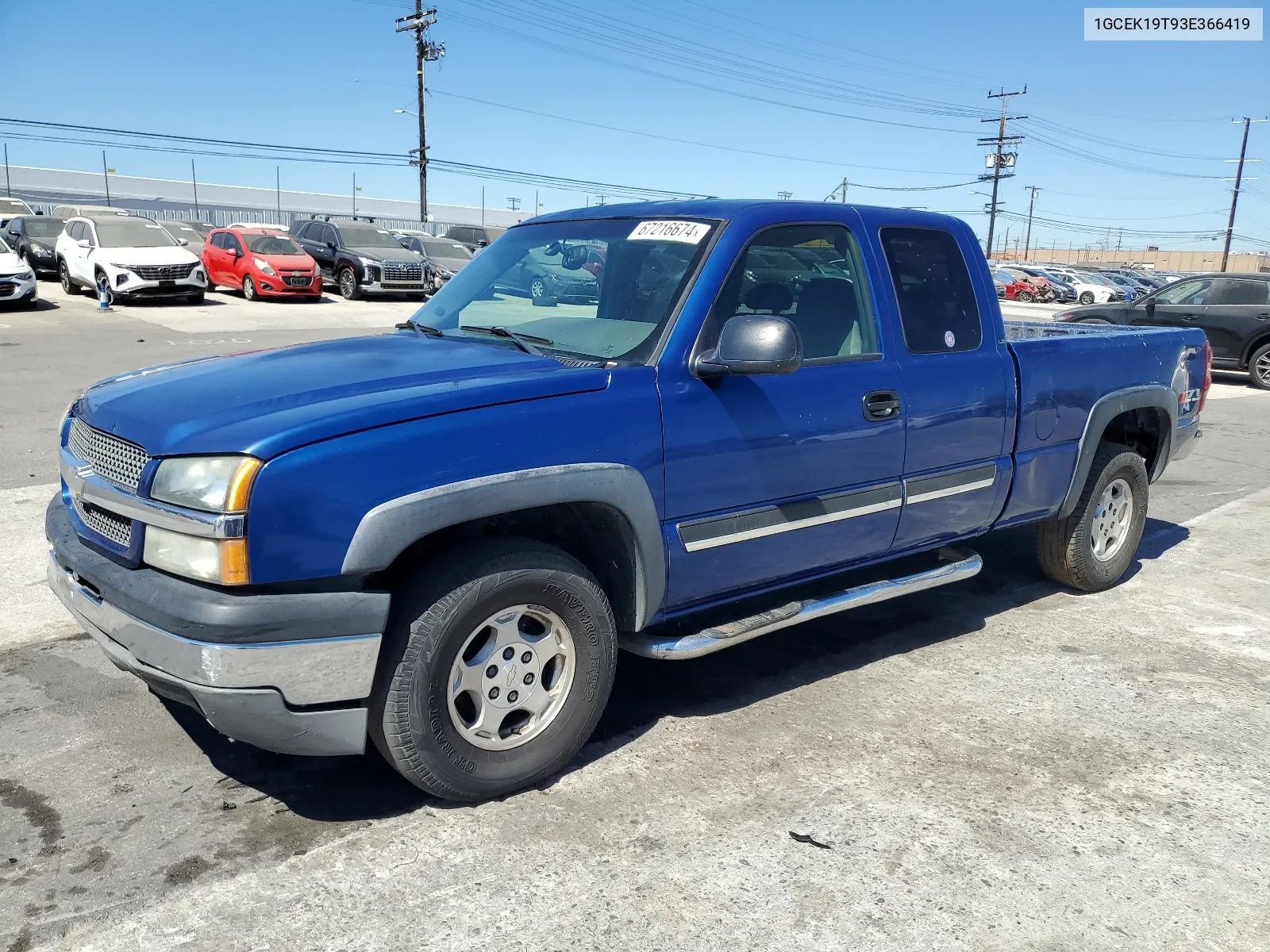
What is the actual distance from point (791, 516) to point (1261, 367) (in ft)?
49.8

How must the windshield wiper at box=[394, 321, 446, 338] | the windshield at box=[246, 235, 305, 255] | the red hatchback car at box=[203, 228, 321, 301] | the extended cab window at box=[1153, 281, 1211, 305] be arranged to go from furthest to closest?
the windshield at box=[246, 235, 305, 255] → the red hatchback car at box=[203, 228, 321, 301] → the extended cab window at box=[1153, 281, 1211, 305] → the windshield wiper at box=[394, 321, 446, 338]

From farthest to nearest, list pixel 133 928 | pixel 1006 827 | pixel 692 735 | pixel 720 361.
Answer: pixel 692 735
pixel 720 361
pixel 1006 827
pixel 133 928

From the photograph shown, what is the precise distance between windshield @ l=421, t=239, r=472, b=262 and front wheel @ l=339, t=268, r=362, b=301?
2.26 meters

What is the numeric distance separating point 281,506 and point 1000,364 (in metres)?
3.13

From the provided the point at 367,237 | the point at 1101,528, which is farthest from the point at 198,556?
the point at 367,237

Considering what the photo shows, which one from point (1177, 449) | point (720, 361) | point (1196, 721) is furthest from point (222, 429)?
point (1177, 449)

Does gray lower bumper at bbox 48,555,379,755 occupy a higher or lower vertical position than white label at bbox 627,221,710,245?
lower

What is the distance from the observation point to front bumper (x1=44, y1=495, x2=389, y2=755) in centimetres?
269

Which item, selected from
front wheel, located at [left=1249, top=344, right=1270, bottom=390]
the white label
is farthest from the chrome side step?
front wheel, located at [left=1249, top=344, right=1270, bottom=390]

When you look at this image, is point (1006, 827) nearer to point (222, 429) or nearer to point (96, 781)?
point (222, 429)

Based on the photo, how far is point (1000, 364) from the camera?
4465 millimetres

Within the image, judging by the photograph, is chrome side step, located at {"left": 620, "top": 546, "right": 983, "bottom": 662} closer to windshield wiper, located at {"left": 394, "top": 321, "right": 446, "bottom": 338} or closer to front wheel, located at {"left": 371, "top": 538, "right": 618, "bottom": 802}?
front wheel, located at {"left": 371, "top": 538, "right": 618, "bottom": 802}

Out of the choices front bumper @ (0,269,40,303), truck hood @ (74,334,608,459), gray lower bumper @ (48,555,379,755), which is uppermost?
truck hood @ (74,334,608,459)

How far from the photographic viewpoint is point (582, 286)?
3.95 m
